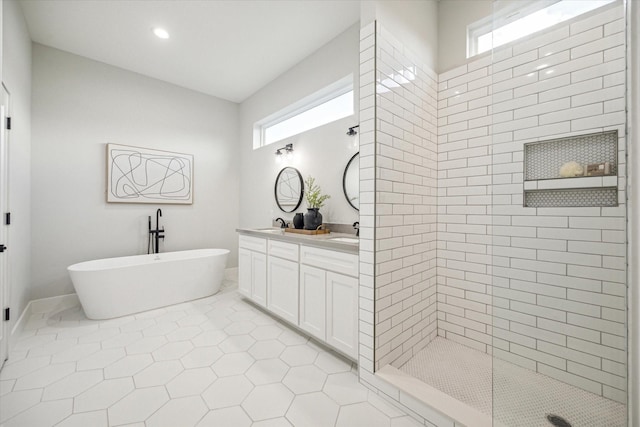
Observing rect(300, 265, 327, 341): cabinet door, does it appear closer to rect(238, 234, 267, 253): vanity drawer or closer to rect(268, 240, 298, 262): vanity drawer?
rect(268, 240, 298, 262): vanity drawer

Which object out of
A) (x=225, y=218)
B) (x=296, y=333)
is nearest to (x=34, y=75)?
(x=225, y=218)

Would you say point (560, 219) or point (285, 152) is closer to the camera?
point (560, 219)

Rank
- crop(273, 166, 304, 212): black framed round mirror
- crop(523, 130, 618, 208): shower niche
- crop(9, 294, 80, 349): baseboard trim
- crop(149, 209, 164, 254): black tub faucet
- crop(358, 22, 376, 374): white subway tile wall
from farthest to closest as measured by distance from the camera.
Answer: crop(149, 209, 164, 254): black tub faucet
crop(273, 166, 304, 212): black framed round mirror
crop(9, 294, 80, 349): baseboard trim
crop(358, 22, 376, 374): white subway tile wall
crop(523, 130, 618, 208): shower niche

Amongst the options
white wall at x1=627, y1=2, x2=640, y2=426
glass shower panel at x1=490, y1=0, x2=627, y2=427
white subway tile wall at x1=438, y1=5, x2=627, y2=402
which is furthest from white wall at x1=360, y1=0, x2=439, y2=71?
white wall at x1=627, y1=2, x2=640, y2=426

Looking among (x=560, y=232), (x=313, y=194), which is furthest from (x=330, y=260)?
(x=560, y=232)

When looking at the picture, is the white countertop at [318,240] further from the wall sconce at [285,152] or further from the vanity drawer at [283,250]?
the wall sconce at [285,152]

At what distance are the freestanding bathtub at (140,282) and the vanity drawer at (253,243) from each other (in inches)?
21.9

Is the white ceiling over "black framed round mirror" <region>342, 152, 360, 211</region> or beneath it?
over

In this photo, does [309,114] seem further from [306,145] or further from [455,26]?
[455,26]

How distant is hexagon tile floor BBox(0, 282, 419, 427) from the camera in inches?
59.8

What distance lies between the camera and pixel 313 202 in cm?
298

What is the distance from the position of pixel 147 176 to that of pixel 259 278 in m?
2.30

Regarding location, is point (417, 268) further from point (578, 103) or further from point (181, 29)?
point (181, 29)

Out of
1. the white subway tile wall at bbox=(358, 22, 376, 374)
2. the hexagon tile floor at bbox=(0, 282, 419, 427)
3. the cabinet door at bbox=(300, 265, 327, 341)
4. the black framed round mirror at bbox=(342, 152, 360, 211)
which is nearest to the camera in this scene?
the hexagon tile floor at bbox=(0, 282, 419, 427)
